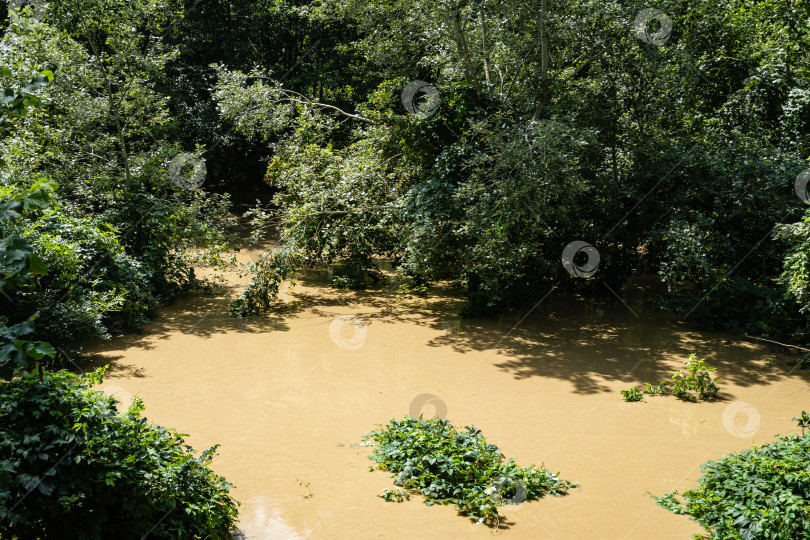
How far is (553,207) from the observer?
32.0 feet

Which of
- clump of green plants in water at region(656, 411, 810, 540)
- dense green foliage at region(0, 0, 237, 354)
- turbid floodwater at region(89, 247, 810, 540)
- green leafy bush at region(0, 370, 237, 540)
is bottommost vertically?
turbid floodwater at region(89, 247, 810, 540)

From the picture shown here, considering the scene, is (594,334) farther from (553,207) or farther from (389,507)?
(389,507)

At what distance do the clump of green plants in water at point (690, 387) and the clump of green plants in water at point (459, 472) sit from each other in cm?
249

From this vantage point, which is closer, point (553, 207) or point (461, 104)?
point (553, 207)

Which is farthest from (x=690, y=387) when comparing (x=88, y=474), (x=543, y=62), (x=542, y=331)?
(x=88, y=474)

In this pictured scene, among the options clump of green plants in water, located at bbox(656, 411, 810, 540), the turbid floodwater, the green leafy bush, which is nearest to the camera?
the green leafy bush

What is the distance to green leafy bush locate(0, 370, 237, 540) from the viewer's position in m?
3.36

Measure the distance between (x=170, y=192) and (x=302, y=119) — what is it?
327 centimetres

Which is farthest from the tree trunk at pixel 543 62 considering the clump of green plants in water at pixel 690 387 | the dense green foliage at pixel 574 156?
the clump of green plants in water at pixel 690 387

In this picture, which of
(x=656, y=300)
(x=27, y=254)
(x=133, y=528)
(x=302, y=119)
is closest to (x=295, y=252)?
(x=302, y=119)

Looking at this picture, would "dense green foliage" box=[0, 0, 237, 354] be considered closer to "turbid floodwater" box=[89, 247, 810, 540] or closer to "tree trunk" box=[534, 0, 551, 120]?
"turbid floodwater" box=[89, 247, 810, 540]

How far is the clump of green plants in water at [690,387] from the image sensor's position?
7.55 m

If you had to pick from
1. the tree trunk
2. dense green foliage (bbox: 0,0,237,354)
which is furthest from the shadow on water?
the tree trunk

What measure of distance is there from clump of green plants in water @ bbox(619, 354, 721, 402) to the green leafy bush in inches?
208
